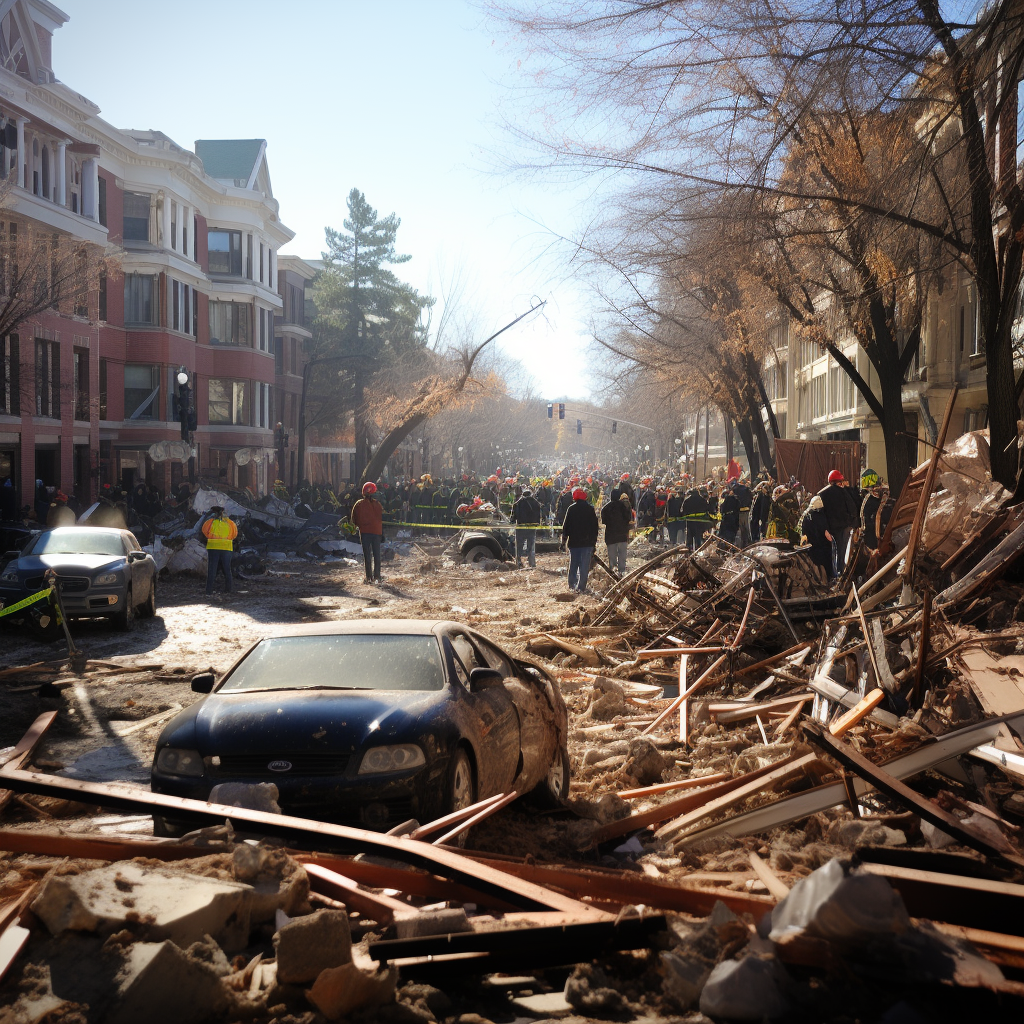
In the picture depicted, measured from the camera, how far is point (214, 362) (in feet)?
161

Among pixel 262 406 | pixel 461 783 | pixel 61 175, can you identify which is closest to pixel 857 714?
pixel 461 783

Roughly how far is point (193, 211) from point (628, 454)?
11656 centimetres

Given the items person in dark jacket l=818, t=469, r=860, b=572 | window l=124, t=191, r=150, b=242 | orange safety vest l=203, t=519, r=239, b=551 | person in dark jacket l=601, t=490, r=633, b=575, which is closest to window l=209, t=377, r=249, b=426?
window l=124, t=191, r=150, b=242

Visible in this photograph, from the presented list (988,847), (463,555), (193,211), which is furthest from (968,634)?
(193,211)

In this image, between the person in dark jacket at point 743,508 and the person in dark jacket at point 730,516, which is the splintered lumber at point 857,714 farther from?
the person in dark jacket at point 743,508

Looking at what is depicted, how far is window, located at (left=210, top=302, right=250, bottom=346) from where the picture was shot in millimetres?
49781

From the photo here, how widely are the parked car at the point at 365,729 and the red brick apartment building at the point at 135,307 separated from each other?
75.2ft

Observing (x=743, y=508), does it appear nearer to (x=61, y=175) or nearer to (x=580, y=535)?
(x=580, y=535)

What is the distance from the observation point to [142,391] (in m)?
Result: 42.7

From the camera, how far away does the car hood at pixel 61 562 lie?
1544cm

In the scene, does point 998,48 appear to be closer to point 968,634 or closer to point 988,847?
point 968,634

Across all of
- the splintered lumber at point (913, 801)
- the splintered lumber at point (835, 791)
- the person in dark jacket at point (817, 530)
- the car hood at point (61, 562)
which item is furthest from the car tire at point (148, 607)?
the splintered lumber at point (913, 801)

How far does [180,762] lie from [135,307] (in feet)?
132

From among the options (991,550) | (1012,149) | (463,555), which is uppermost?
(1012,149)
